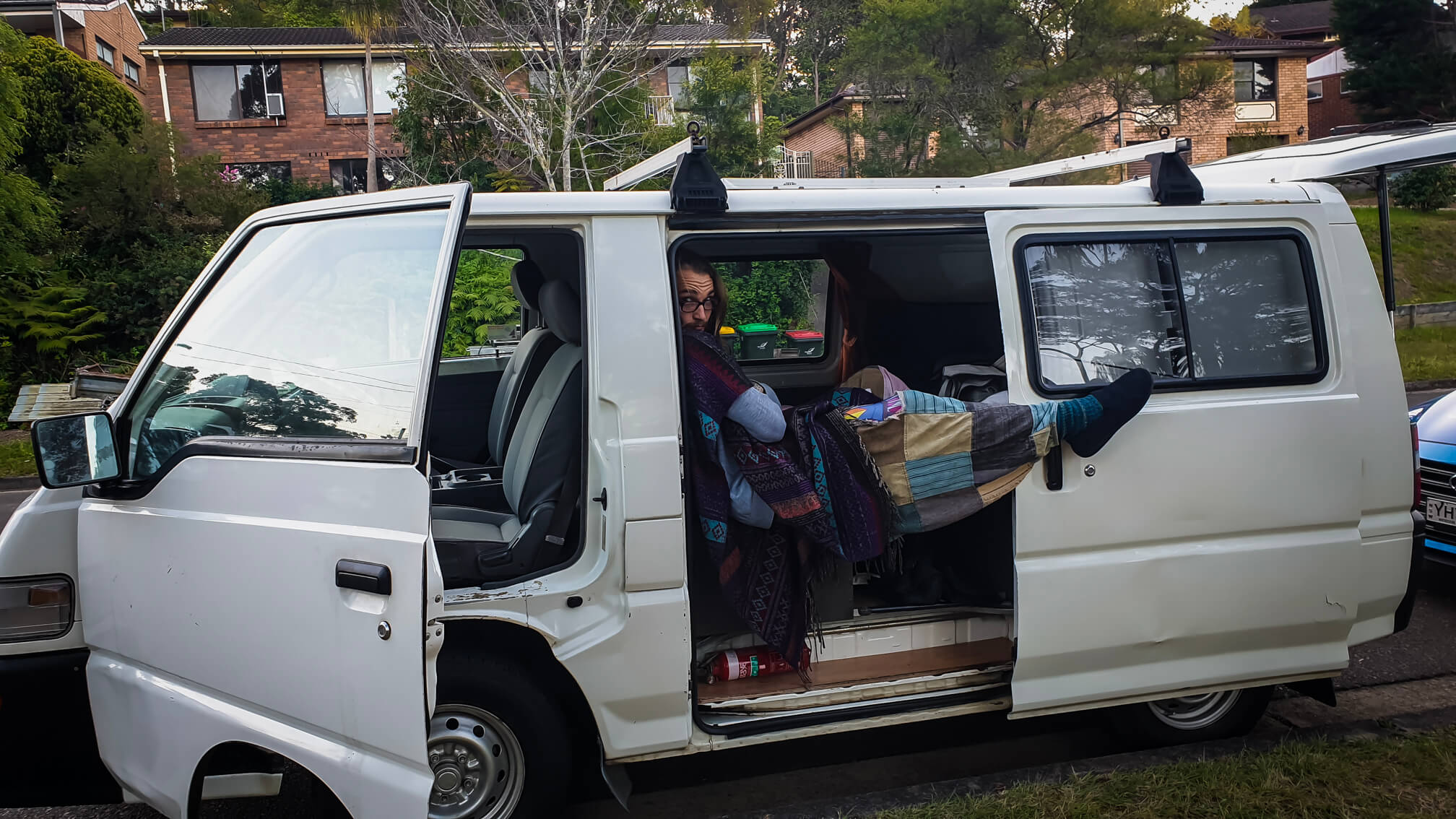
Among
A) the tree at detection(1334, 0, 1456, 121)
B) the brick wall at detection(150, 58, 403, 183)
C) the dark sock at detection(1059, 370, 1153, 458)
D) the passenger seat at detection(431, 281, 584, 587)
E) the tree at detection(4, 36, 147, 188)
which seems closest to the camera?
the passenger seat at detection(431, 281, 584, 587)

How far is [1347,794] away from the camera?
10.7ft

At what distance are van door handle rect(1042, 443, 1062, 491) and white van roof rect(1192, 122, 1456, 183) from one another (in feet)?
Result: 4.52

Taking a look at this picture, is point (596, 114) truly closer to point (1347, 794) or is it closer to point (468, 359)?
point (468, 359)

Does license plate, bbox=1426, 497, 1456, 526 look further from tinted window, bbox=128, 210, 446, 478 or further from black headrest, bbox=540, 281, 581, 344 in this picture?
tinted window, bbox=128, 210, 446, 478

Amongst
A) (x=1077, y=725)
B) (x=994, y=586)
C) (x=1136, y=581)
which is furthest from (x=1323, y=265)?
(x=1077, y=725)

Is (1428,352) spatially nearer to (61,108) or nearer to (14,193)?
(14,193)

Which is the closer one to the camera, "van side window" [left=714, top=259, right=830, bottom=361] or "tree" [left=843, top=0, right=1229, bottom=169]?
"van side window" [left=714, top=259, right=830, bottom=361]

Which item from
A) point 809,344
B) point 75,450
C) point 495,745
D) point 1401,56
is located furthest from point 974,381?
point 1401,56

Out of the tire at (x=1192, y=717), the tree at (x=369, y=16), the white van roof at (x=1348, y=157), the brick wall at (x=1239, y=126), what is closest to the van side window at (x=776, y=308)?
the white van roof at (x=1348, y=157)

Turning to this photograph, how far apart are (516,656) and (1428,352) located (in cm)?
1660

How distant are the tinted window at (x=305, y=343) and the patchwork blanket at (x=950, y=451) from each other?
1562 millimetres

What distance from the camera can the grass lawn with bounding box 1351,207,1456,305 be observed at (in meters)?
20.4

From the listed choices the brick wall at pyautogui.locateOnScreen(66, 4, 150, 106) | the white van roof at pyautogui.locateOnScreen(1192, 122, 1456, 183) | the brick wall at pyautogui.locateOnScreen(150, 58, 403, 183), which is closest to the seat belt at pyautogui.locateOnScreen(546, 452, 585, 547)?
the white van roof at pyautogui.locateOnScreen(1192, 122, 1456, 183)

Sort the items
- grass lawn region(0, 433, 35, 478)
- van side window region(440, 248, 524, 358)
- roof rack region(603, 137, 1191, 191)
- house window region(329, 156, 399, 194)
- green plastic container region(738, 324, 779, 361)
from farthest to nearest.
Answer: house window region(329, 156, 399, 194)
grass lawn region(0, 433, 35, 478)
van side window region(440, 248, 524, 358)
green plastic container region(738, 324, 779, 361)
roof rack region(603, 137, 1191, 191)
